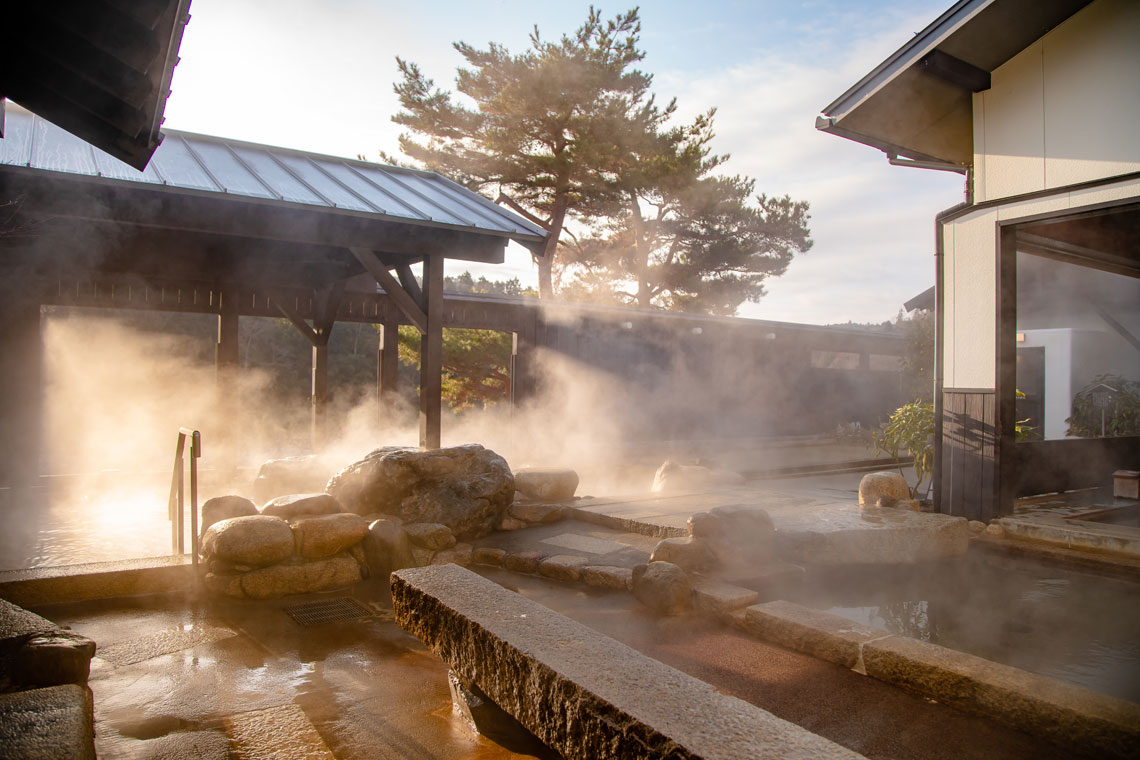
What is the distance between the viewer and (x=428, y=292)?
271 inches

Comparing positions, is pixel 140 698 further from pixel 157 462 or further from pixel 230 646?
pixel 157 462

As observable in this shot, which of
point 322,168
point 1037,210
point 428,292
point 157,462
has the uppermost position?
point 322,168

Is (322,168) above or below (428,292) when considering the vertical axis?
above

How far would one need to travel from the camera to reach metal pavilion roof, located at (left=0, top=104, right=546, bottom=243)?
527 cm

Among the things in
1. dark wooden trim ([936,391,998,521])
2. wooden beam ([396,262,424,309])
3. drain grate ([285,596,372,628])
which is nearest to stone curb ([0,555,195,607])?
drain grate ([285,596,372,628])

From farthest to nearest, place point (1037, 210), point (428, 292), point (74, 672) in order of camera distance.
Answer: point (428, 292) → point (1037, 210) → point (74, 672)


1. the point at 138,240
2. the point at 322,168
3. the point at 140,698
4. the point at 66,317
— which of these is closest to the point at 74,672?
the point at 140,698

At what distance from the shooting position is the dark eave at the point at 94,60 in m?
2.60

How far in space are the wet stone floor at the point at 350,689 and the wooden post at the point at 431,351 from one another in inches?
112

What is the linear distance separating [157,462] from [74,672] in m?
12.6

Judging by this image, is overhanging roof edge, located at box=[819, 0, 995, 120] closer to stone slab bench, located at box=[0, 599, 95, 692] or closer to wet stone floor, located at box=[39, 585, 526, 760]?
wet stone floor, located at box=[39, 585, 526, 760]

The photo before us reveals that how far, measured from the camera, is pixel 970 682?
269cm

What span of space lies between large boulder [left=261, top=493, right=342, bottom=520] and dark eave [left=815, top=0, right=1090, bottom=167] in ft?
20.4

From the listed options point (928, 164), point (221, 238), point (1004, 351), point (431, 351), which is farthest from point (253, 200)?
point (928, 164)
